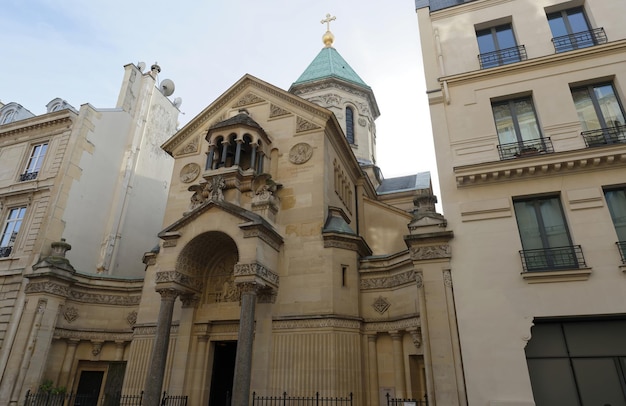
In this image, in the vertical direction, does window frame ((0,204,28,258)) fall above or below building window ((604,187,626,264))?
above

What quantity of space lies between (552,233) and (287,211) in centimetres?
986

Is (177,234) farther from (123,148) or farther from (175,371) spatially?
(123,148)

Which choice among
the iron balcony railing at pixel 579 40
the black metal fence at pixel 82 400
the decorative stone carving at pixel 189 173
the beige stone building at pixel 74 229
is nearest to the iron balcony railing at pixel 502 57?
the iron balcony railing at pixel 579 40

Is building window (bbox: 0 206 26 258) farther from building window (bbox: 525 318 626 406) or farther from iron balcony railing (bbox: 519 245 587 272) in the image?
building window (bbox: 525 318 626 406)

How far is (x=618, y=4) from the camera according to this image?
43.0 ft

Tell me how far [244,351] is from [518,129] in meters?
11.7

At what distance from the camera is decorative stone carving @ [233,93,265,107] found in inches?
791

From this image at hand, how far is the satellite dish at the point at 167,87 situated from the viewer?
2977 cm

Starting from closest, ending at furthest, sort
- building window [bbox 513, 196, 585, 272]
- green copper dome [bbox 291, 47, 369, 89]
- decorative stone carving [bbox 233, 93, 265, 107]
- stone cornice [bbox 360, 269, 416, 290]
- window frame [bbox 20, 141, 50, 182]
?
building window [bbox 513, 196, 585, 272] < stone cornice [bbox 360, 269, 416, 290] < decorative stone carving [bbox 233, 93, 265, 107] < window frame [bbox 20, 141, 50, 182] < green copper dome [bbox 291, 47, 369, 89]

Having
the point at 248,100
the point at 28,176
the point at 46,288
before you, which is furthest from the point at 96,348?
the point at 248,100

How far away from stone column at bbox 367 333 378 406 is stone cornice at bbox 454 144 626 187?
6.92 meters

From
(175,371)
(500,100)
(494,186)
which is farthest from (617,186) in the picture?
(175,371)

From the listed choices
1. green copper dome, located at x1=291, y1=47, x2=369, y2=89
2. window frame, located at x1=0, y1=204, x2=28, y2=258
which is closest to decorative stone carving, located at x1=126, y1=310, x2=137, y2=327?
window frame, located at x1=0, y1=204, x2=28, y2=258

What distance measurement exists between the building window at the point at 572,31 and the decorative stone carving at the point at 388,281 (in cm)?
955
